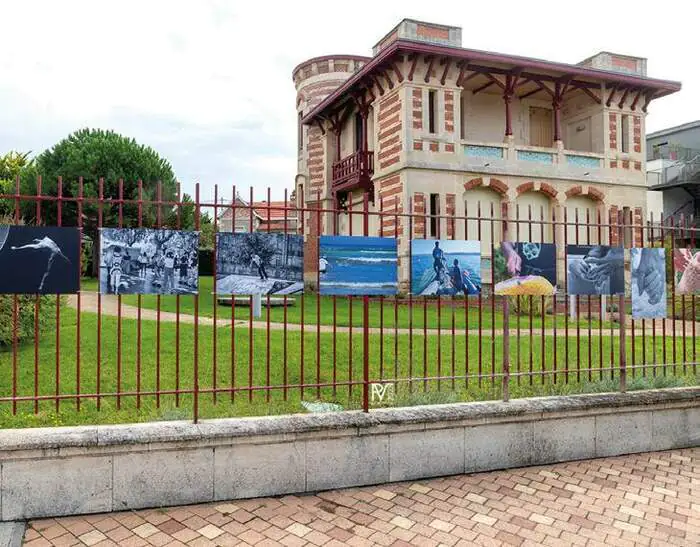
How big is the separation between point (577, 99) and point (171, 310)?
17.9 m

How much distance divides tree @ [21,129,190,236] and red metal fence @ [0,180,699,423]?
10092 mm

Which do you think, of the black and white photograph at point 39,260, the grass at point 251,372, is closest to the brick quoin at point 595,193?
the grass at point 251,372

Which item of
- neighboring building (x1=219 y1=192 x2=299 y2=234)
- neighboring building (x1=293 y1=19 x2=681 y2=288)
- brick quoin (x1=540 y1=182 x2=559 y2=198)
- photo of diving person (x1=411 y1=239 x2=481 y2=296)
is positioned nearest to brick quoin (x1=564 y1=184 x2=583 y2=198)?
neighboring building (x1=293 y1=19 x2=681 y2=288)

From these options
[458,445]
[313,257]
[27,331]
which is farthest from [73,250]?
[313,257]

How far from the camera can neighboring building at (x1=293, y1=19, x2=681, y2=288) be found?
680 inches

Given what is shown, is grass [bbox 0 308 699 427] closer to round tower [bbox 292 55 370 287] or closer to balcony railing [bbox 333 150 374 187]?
balcony railing [bbox 333 150 374 187]

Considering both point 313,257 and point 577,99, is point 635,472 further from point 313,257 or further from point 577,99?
point 577,99

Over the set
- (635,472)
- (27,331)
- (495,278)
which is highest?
(495,278)

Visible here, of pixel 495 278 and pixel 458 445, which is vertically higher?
pixel 495 278

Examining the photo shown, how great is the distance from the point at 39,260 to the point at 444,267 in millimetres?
3411

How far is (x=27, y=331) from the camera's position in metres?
9.12

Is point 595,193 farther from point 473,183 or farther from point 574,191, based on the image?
point 473,183

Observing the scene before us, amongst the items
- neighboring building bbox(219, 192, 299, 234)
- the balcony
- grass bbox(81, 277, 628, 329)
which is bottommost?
grass bbox(81, 277, 628, 329)

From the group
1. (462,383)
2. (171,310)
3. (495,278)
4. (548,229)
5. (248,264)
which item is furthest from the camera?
(548,229)
